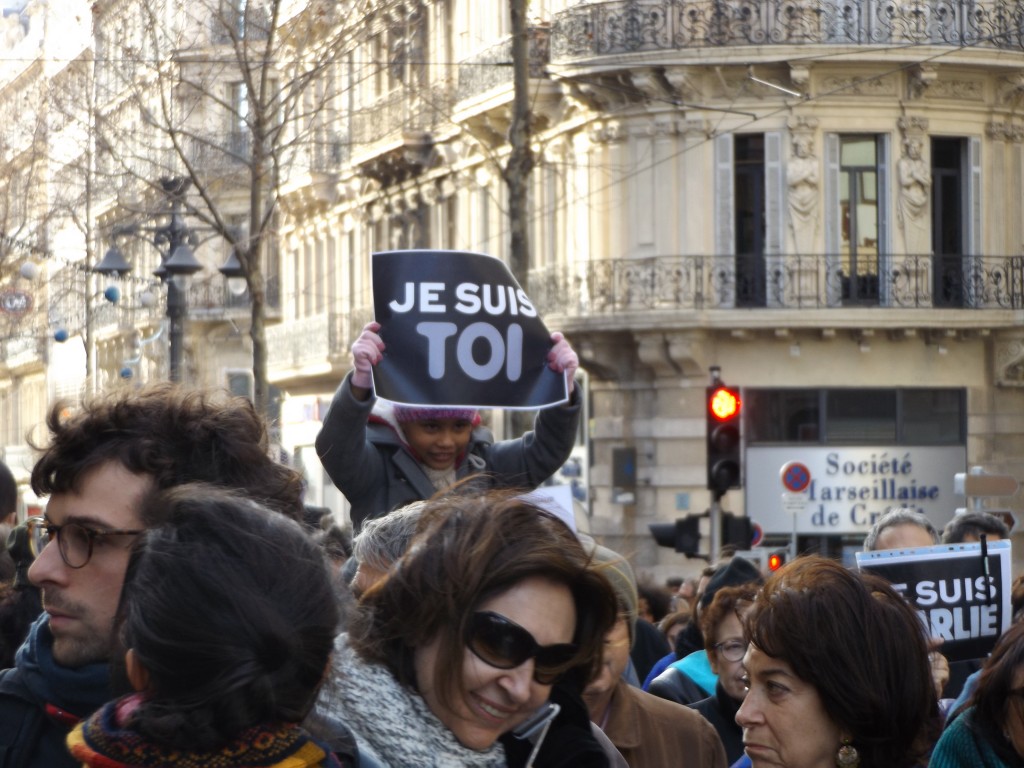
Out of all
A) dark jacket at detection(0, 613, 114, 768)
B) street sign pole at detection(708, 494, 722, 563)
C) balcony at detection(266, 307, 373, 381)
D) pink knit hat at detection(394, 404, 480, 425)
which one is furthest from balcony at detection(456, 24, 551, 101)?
dark jacket at detection(0, 613, 114, 768)

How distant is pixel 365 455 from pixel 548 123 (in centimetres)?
2616

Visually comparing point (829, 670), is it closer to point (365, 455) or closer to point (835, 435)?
point (365, 455)

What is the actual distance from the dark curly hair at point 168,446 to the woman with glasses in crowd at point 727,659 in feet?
→ 9.73

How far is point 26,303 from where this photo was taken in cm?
2984

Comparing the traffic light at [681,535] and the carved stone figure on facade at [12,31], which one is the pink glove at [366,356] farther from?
the carved stone figure on facade at [12,31]

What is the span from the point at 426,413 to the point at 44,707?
3336 mm

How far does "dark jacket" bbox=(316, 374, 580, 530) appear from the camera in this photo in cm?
639

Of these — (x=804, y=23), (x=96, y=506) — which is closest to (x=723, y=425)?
(x=804, y=23)

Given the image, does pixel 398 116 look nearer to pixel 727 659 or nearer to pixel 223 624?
pixel 727 659

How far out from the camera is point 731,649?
6.67m

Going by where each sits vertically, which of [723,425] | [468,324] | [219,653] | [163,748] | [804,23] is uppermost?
[804,23]

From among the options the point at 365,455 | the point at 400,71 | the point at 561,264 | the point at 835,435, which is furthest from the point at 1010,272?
the point at 365,455

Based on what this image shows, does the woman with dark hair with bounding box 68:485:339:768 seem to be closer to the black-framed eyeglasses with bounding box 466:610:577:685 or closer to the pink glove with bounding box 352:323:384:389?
the black-framed eyeglasses with bounding box 466:610:577:685

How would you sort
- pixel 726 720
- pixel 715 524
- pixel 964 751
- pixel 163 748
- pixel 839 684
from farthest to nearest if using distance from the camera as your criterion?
pixel 715 524, pixel 726 720, pixel 964 751, pixel 839 684, pixel 163 748
